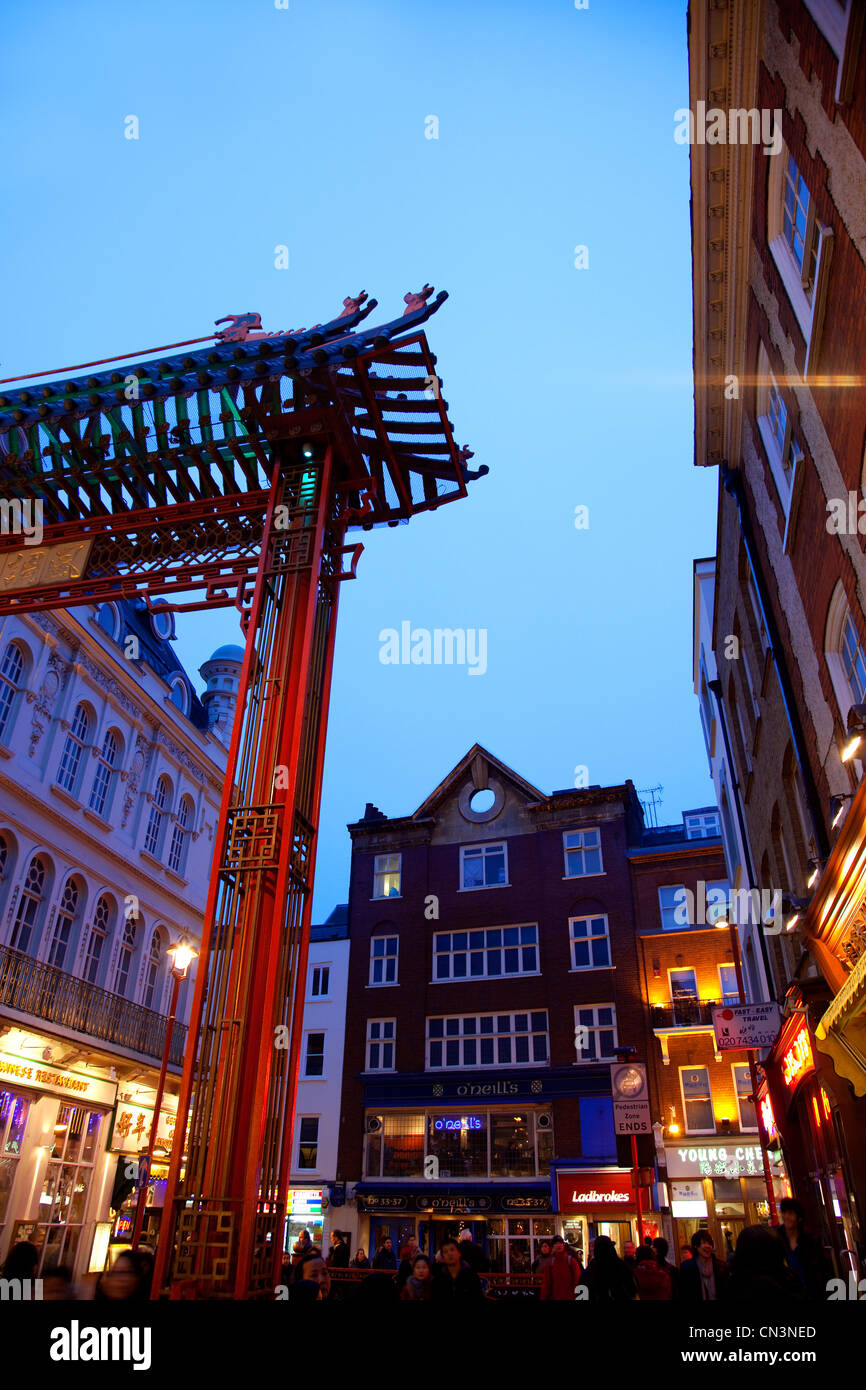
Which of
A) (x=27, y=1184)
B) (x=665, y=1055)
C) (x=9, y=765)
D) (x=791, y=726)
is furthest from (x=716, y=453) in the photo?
(x=665, y=1055)

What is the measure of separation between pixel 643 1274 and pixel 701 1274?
141 inches

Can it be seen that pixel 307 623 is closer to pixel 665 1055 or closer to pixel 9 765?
pixel 9 765

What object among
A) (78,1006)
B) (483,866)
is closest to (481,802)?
(483,866)

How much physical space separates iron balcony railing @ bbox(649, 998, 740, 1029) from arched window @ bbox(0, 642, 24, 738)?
23013mm

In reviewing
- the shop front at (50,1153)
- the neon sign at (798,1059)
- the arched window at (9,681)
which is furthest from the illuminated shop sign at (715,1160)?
the arched window at (9,681)

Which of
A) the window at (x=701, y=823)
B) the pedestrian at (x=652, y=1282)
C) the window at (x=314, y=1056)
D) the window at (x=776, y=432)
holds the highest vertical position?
the window at (x=701, y=823)

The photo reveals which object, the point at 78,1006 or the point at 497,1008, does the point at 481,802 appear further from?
the point at 78,1006

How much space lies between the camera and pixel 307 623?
919 cm

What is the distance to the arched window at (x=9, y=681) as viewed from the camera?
55.5 feet

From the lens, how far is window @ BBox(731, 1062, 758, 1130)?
26.9 m

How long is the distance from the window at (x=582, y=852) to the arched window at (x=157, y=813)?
17.0 m

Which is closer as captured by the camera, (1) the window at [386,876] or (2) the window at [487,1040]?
(2) the window at [487,1040]

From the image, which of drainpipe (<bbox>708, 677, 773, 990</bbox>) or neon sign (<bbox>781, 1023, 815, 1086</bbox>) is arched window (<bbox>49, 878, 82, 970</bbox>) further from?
drainpipe (<bbox>708, 677, 773, 990</bbox>)

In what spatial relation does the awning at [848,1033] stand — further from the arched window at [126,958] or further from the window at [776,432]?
the arched window at [126,958]
